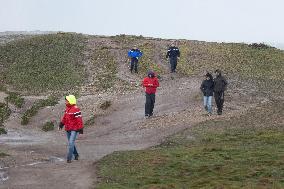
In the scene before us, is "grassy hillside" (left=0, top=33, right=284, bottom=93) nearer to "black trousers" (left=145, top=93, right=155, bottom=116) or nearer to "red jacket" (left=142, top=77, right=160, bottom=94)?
"black trousers" (left=145, top=93, right=155, bottom=116)

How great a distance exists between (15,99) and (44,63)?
54.5 ft

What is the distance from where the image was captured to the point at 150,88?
3098cm

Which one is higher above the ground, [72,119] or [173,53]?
[173,53]

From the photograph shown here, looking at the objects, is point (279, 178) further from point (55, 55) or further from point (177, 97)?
point (55, 55)

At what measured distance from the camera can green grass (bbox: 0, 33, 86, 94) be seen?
46.6 m

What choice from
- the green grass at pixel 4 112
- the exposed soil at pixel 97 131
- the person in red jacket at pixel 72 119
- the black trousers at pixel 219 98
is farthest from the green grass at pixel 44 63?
the person in red jacket at pixel 72 119

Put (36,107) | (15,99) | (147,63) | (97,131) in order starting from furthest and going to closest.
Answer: (147,63) < (15,99) < (36,107) < (97,131)

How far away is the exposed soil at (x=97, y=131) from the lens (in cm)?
1811

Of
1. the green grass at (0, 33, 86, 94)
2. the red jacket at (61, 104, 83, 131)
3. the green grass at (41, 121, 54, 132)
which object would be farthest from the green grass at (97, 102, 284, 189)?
the green grass at (0, 33, 86, 94)

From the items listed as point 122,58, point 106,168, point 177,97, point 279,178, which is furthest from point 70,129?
point 122,58

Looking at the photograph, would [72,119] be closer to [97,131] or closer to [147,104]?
[97,131]

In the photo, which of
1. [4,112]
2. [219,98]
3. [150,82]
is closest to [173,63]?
[150,82]

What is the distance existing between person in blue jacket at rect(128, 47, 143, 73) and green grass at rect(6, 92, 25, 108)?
11.0 meters

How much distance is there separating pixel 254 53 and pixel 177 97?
27.0m
